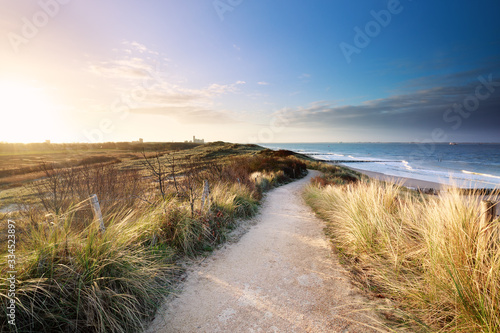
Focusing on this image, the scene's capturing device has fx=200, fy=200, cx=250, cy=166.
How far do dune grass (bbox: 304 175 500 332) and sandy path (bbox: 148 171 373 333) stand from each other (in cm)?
60

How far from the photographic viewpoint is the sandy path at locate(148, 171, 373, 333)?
275 cm

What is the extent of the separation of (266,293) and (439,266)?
2568 mm

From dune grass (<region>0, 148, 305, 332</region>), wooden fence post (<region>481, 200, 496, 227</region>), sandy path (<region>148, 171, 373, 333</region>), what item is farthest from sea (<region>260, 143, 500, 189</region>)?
dune grass (<region>0, 148, 305, 332</region>)

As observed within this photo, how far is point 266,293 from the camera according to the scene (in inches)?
135

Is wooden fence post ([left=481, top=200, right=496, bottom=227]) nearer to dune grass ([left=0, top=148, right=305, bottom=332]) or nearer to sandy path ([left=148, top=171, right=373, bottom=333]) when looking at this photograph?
sandy path ([left=148, top=171, right=373, bottom=333])

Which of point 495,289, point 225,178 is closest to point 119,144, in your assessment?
point 225,178

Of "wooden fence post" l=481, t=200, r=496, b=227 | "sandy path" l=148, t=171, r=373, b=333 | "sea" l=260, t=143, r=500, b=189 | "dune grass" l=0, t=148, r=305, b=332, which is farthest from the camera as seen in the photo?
"sea" l=260, t=143, r=500, b=189

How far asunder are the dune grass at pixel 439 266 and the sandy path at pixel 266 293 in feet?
1.96

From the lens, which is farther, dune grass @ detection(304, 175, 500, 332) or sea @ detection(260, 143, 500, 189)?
sea @ detection(260, 143, 500, 189)

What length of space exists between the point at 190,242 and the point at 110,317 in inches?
97.1

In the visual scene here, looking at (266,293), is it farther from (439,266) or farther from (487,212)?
(487,212)

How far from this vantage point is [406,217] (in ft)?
15.2

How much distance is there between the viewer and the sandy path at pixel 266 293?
→ 2748mm

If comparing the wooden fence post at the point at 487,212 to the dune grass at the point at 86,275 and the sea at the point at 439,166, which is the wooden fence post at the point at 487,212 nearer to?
the sea at the point at 439,166
